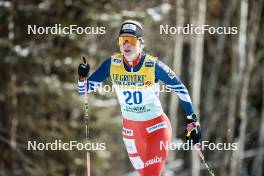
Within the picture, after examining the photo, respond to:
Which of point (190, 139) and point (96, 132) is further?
point (96, 132)

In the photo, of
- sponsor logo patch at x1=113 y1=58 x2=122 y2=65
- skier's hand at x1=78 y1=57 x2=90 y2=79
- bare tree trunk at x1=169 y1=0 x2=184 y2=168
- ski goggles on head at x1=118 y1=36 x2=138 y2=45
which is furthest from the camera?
bare tree trunk at x1=169 y1=0 x2=184 y2=168

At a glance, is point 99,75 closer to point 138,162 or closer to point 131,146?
point 131,146

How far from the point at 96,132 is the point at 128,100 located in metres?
9.08

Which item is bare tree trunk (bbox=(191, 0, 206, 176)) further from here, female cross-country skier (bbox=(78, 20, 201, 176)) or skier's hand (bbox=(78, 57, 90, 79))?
skier's hand (bbox=(78, 57, 90, 79))

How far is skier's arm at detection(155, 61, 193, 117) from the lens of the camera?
5145mm

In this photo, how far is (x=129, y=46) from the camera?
507 centimetres

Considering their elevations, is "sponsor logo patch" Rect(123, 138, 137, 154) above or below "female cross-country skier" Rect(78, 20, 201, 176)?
below

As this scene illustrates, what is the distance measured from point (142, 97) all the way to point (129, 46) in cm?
40

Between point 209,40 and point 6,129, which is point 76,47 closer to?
point 6,129

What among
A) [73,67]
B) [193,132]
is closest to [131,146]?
[193,132]

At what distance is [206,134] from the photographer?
17422mm

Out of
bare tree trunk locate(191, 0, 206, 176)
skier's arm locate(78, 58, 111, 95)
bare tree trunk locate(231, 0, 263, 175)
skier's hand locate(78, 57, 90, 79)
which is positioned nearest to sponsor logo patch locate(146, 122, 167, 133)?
skier's arm locate(78, 58, 111, 95)

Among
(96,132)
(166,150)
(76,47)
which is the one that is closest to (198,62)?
(96,132)

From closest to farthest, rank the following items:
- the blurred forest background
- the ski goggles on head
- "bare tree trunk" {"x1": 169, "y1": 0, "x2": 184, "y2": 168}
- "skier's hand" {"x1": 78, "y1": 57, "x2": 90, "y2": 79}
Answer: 1. the ski goggles on head
2. "skier's hand" {"x1": 78, "y1": 57, "x2": 90, "y2": 79}
3. the blurred forest background
4. "bare tree trunk" {"x1": 169, "y1": 0, "x2": 184, "y2": 168}
